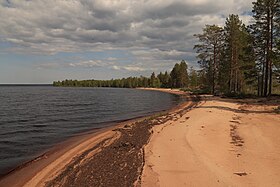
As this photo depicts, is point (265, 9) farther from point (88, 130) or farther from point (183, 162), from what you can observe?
point (183, 162)

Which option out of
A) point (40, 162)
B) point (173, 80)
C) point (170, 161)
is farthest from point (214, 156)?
Result: point (173, 80)

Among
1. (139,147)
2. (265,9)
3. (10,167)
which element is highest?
(265,9)

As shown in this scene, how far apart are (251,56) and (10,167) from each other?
39499 mm

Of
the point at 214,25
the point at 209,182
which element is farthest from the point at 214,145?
the point at 214,25

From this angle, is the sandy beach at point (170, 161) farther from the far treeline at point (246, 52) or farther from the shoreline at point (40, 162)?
the far treeline at point (246, 52)

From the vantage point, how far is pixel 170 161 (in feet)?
32.0

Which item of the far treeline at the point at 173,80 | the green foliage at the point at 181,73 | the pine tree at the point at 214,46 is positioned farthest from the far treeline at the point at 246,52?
the green foliage at the point at 181,73

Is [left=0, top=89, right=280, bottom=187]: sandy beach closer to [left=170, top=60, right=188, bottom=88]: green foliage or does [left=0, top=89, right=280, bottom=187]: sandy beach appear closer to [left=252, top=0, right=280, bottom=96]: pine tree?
[left=252, top=0, right=280, bottom=96]: pine tree

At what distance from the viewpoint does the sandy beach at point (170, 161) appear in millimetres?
8211

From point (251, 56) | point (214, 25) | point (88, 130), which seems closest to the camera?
point (88, 130)

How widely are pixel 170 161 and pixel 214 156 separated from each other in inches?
73.5

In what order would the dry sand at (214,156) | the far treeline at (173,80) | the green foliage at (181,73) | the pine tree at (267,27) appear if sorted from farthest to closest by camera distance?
the green foliage at (181,73), the far treeline at (173,80), the pine tree at (267,27), the dry sand at (214,156)

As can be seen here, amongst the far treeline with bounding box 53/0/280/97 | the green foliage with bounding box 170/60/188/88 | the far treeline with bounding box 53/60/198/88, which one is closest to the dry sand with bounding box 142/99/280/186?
the far treeline with bounding box 53/0/280/97

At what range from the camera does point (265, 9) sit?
34062mm
